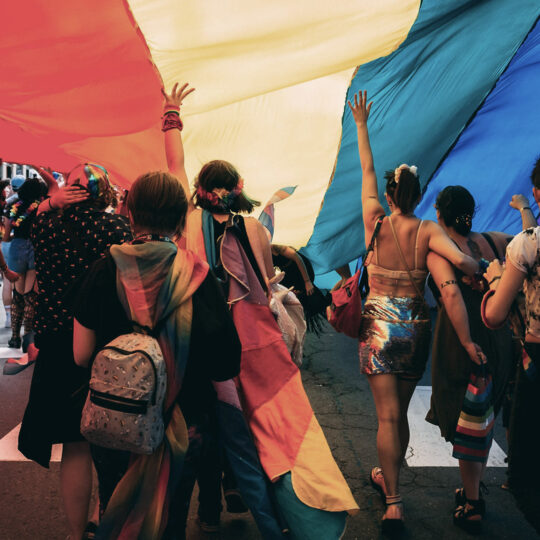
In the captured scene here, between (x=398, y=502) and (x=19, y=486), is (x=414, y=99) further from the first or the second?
(x=19, y=486)

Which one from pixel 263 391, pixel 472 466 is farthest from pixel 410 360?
pixel 263 391

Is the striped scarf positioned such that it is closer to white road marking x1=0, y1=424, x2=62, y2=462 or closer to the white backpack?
the white backpack

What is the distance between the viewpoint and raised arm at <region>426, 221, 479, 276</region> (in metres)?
3.01

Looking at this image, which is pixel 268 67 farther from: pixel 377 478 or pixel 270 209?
pixel 377 478

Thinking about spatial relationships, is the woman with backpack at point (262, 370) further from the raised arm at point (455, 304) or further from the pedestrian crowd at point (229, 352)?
the raised arm at point (455, 304)

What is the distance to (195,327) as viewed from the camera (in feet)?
6.49

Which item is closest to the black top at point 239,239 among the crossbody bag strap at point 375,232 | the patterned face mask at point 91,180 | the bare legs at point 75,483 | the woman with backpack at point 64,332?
the woman with backpack at point 64,332

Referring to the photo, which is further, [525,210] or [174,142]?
[525,210]

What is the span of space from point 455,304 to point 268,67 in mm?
1860

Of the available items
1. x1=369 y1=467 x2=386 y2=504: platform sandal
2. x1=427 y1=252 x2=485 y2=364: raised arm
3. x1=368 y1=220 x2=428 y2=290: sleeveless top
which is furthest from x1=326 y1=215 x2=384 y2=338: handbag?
x1=369 y1=467 x2=386 y2=504: platform sandal

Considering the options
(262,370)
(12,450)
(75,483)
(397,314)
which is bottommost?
(12,450)

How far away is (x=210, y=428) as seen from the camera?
2195 millimetres

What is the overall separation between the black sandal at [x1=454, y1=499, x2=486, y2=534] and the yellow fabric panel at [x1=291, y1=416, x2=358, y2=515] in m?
0.97

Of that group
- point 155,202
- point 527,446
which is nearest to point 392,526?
point 527,446
